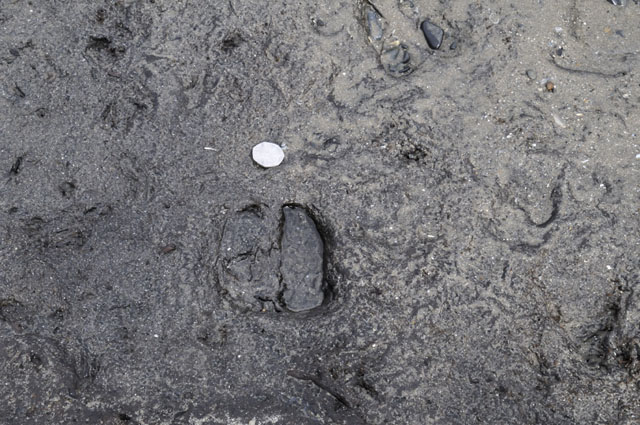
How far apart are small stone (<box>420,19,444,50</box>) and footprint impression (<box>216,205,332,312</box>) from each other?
96 centimetres

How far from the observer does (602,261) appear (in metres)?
2.37

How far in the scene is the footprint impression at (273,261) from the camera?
241 cm

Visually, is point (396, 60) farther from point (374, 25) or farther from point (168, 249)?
point (168, 249)

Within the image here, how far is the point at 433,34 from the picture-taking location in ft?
8.48

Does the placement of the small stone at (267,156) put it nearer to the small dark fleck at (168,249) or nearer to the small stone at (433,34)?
the small dark fleck at (168,249)

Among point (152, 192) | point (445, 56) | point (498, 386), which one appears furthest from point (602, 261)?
point (152, 192)

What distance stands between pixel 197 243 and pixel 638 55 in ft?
6.99

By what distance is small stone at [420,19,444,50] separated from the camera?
2.58m

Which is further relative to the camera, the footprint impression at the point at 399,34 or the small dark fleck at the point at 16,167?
the footprint impression at the point at 399,34

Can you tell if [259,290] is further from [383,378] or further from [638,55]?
[638,55]

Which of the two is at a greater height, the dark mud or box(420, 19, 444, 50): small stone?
box(420, 19, 444, 50): small stone

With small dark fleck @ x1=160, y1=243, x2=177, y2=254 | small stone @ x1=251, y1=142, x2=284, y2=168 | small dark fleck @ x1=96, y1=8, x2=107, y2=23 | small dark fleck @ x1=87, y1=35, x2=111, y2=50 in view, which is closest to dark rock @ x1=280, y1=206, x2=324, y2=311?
small stone @ x1=251, y1=142, x2=284, y2=168

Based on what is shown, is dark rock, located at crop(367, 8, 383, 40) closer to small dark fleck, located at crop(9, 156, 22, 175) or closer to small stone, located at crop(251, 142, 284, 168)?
small stone, located at crop(251, 142, 284, 168)

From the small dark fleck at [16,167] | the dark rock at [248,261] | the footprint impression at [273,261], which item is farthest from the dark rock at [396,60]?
the small dark fleck at [16,167]
